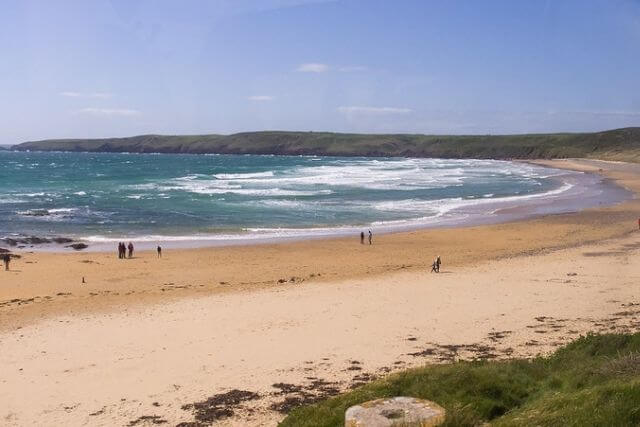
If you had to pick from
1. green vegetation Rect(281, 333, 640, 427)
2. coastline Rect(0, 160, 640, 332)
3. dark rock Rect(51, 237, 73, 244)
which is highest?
green vegetation Rect(281, 333, 640, 427)

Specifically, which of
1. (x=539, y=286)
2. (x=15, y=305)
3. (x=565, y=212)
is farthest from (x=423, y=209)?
(x=15, y=305)

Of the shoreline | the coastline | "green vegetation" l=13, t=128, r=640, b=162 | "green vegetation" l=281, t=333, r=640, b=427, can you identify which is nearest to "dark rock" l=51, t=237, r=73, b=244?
the shoreline

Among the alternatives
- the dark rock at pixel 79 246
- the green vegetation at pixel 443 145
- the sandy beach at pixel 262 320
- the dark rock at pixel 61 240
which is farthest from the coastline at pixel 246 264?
the green vegetation at pixel 443 145

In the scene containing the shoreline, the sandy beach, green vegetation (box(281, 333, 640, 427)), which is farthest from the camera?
the shoreline

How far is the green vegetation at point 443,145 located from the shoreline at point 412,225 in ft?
194

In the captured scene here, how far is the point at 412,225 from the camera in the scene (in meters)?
37.4

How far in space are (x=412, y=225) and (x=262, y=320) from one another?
896 inches

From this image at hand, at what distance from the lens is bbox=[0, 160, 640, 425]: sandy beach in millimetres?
11055

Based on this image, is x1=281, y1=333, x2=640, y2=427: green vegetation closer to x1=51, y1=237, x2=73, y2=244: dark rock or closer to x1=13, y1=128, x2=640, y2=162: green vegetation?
x1=51, y1=237, x2=73, y2=244: dark rock

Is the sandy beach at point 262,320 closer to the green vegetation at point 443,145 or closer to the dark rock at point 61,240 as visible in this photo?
the dark rock at point 61,240

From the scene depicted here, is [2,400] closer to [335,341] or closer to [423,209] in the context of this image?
[335,341]

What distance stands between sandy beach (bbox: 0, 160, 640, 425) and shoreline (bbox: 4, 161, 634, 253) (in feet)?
12.1

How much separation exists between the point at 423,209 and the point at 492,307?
2902cm

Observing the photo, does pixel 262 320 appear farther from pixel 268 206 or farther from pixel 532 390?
pixel 268 206
